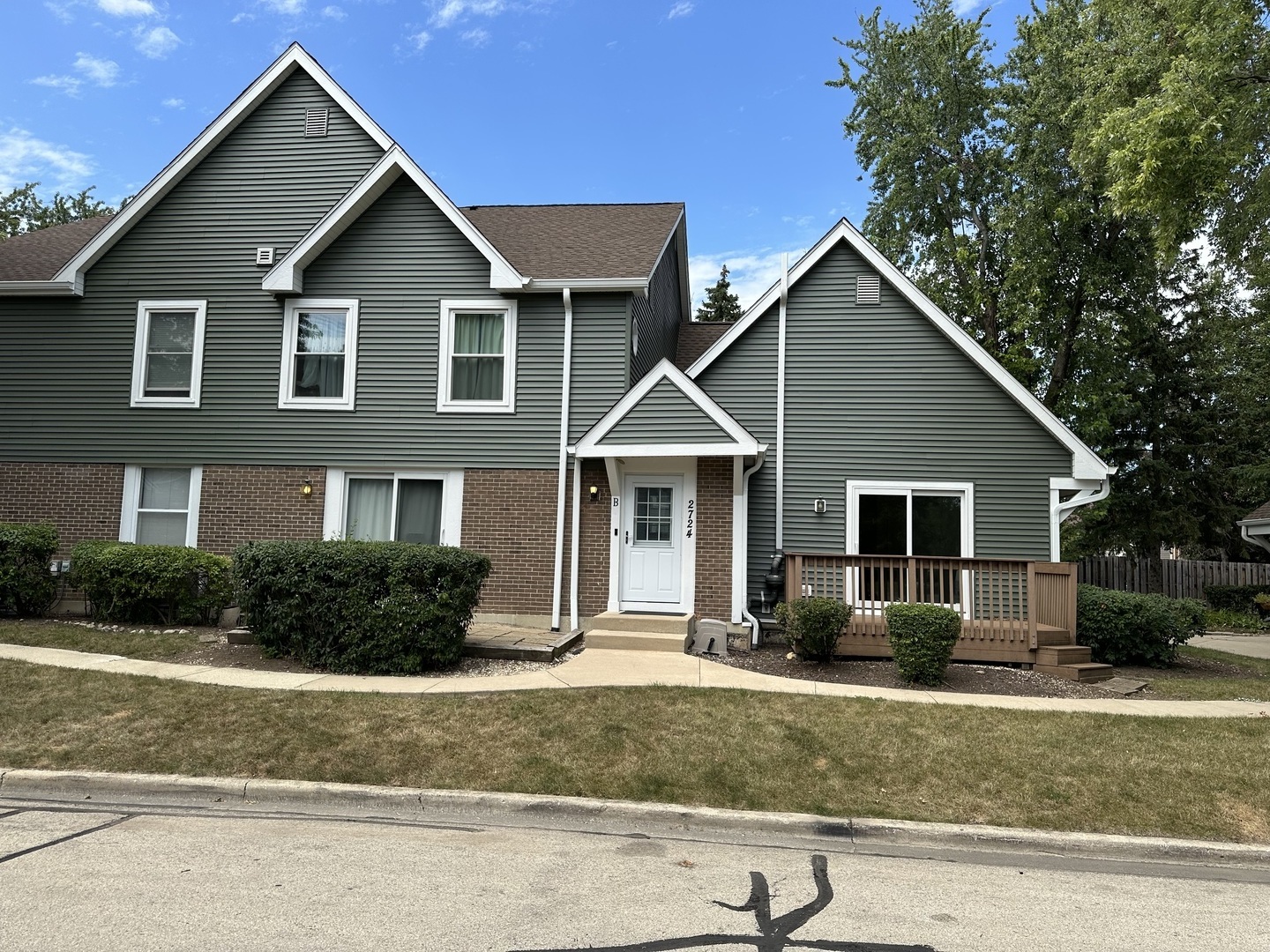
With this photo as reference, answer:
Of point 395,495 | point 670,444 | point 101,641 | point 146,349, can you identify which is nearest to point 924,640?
point 670,444

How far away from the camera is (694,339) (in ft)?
58.1

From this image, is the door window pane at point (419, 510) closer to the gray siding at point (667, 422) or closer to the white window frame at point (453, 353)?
the white window frame at point (453, 353)

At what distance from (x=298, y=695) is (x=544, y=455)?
18.7 feet

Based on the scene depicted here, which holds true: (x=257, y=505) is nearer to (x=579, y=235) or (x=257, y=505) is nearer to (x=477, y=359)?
(x=477, y=359)

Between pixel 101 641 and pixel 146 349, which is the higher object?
pixel 146 349

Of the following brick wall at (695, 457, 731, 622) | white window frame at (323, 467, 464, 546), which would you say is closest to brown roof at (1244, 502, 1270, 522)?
brick wall at (695, 457, 731, 622)

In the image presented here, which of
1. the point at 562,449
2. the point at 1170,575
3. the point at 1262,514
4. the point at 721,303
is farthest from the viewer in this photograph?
the point at 721,303

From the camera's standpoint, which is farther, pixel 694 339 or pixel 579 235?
pixel 694 339

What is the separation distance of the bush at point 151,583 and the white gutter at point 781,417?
791 centimetres

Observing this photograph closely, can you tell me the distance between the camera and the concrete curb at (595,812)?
5.46 metres

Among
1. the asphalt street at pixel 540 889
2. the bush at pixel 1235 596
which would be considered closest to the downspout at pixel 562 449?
the asphalt street at pixel 540 889

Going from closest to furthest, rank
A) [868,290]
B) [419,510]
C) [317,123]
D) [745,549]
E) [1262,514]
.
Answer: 1. [745,549]
2. [419,510]
3. [868,290]
4. [317,123]
5. [1262,514]

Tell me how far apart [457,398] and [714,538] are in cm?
454

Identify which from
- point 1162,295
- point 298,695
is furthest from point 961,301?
point 298,695
